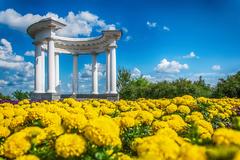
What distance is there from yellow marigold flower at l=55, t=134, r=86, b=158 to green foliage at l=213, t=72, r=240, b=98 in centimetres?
2393

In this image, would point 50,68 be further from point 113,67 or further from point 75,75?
point 75,75

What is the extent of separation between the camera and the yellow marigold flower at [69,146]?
2479 millimetres

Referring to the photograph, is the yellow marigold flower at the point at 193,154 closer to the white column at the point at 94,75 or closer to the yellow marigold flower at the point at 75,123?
the yellow marigold flower at the point at 75,123

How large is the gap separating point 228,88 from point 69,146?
24.5 m

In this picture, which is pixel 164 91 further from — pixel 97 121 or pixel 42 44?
pixel 97 121

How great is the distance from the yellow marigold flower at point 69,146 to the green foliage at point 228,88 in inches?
942

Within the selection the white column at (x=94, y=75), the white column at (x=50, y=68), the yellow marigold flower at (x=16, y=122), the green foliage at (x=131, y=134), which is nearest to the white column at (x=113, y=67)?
the white column at (x=94, y=75)

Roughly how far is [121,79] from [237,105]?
41037 millimetres

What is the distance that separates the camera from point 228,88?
2561cm

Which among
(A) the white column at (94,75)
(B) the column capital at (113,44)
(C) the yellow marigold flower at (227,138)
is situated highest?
(B) the column capital at (113,44)

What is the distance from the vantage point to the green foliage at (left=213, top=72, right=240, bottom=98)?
25230 mm

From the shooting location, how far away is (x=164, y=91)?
34.0m

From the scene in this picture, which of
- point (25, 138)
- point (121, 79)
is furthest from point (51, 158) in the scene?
point (121, 79)

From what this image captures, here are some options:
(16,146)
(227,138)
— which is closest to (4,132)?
(16,146)
